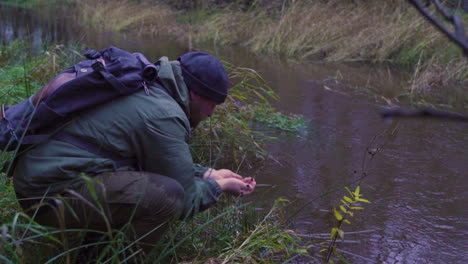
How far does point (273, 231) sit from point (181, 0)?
48.0 feet

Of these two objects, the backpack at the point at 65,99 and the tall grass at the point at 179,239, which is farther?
the backpack at the point at 65,99

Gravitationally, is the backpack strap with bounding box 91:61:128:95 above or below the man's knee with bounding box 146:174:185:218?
above

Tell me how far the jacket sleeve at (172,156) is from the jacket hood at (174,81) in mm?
140

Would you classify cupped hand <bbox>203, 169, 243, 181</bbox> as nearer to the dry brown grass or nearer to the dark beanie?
the dark beanie

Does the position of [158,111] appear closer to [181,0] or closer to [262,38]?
[262,38]

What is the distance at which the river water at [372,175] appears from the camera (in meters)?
3.28

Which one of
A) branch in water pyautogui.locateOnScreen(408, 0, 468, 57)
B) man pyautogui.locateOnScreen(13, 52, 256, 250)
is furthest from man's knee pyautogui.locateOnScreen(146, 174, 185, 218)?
branch in water pyautogui.locateOnScreen(408, 0, 468, 57)

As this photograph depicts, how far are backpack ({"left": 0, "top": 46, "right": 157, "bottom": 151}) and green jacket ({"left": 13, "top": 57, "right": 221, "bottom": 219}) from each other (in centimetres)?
4

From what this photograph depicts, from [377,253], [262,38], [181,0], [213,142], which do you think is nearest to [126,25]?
[181,0]

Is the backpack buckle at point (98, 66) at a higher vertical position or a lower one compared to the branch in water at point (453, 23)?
lower

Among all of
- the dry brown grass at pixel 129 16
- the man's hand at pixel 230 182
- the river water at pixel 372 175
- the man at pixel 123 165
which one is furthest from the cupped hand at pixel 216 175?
the dry brown grass at pixel 129 16

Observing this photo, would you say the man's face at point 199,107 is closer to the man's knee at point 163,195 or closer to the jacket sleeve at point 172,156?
the jacket sleeve at point 172,156

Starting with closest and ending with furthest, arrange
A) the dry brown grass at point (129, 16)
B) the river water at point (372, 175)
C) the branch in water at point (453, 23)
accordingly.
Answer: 1. the branch in water at point (453, 23)
2. the river water at point (372, 175)
3. the dry brown grass at point (129, 16)

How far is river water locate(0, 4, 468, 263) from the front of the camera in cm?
328
